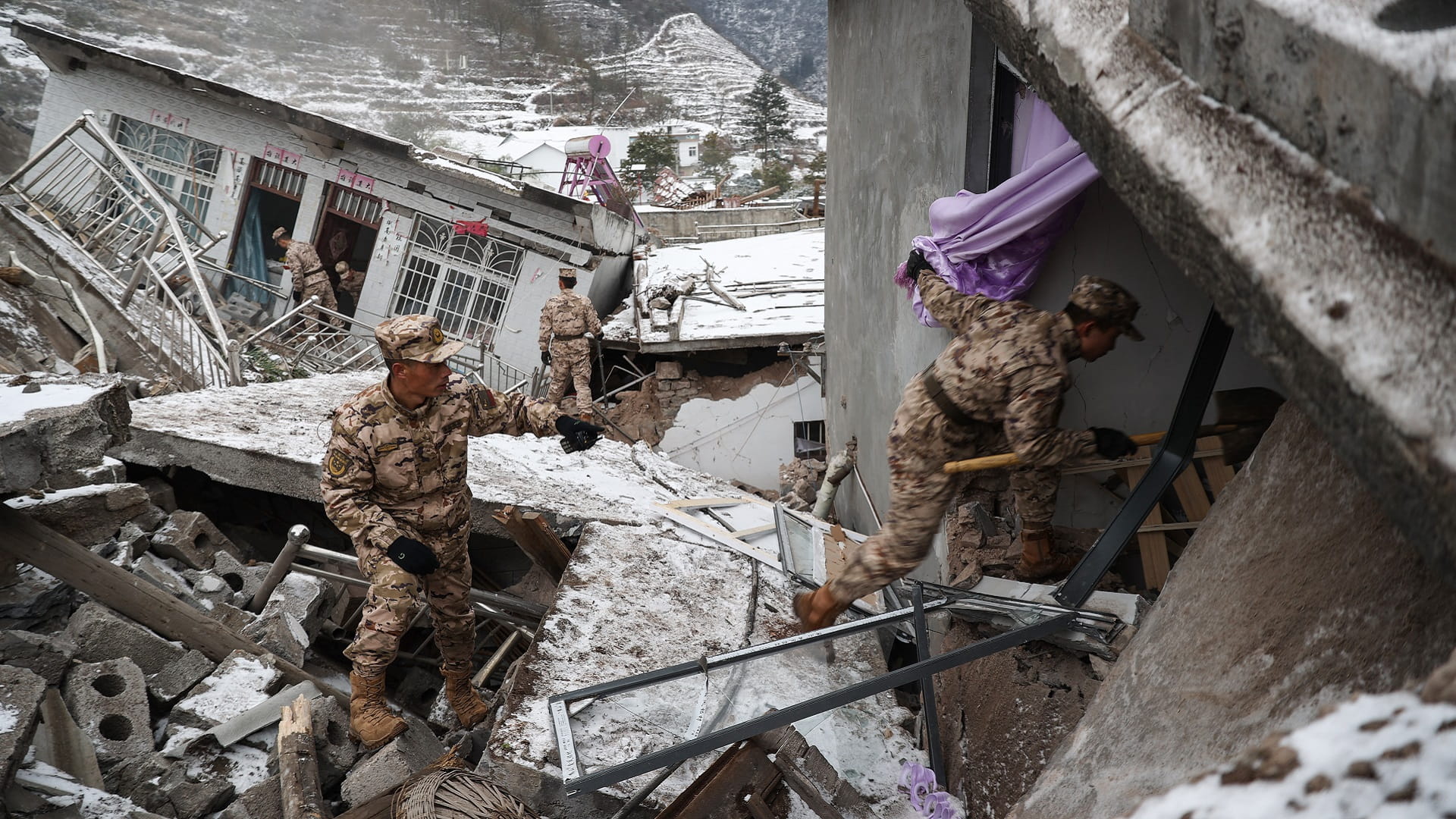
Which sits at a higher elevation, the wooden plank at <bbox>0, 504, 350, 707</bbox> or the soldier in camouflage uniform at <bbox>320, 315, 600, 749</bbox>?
the soldier in camouflage uniform at <bbox>320, 315, 600, 749</bbox>

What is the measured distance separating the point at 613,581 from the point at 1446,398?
3408 mm

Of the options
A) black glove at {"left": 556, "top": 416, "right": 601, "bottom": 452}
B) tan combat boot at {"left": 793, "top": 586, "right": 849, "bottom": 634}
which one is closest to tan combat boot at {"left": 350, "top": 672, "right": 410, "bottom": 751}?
black glove at {"left": 556, "top": 416, "right": 601, "bottom": 452}

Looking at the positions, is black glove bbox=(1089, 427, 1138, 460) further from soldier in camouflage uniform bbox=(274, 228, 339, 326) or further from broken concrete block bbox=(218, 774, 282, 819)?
soldier in camouflage uniform bbox=(274, 228, 339, 326)

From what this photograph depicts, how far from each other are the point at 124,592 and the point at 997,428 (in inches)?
142

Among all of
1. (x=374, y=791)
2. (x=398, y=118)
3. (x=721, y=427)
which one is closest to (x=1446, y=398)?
(x=374, y=791)

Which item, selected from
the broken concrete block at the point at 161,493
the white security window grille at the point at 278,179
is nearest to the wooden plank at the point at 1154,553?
the broken concrete block at the point at 161,493

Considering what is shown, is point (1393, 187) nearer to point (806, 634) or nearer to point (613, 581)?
point (806, 634)

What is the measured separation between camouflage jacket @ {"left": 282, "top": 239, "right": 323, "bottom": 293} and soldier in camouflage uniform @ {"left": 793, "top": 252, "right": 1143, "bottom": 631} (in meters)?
A: 12.1

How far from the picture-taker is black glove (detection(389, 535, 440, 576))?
3.19m

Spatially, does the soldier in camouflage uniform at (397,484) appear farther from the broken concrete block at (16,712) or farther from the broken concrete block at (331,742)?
the broken concrete block at (16,712)

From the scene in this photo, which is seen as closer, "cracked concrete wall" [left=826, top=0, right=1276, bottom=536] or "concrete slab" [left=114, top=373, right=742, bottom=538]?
"cracked concrete wall" [left=826, top=0, right=1276, bottom=536]

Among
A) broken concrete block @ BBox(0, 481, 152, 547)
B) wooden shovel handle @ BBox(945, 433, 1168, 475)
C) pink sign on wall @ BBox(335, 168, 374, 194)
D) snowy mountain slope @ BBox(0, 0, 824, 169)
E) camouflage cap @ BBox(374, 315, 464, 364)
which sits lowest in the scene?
broken concrete block @ BBox(0, 481, 152, 547)

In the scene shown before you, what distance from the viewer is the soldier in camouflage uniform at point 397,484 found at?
326cm

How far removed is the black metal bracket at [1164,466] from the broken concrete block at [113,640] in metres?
3.48
